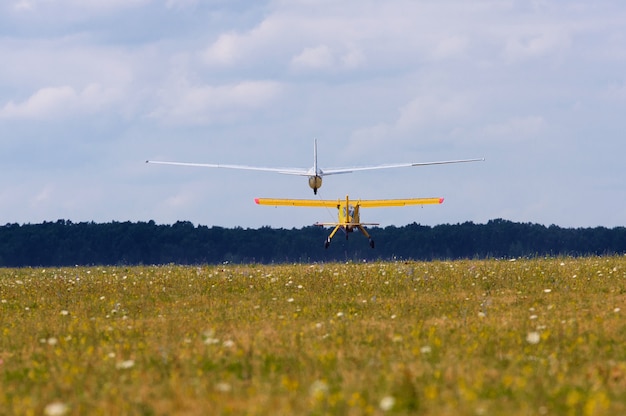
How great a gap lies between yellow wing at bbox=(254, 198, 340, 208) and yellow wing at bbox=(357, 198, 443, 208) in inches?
107

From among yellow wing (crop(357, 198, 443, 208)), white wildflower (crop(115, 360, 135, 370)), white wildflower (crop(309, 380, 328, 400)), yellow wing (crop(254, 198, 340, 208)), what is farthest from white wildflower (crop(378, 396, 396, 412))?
yellow wing (crop(254, 198, 340, 208))

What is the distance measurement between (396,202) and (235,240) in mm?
25302

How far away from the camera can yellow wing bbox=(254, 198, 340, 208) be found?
209ft

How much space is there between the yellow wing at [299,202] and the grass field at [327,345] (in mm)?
38369

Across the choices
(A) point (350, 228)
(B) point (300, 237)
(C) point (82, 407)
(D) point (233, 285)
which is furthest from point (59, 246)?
(C) point (82, 407)

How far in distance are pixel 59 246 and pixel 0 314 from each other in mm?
64170

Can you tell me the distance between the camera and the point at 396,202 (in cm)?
6325

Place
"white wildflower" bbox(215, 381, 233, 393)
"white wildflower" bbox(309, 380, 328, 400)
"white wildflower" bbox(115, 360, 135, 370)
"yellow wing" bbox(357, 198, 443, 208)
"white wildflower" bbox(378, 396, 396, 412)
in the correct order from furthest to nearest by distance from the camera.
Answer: "yellow wing" bbox(357, 198, 443, 208) < "white wildflower" bbox(115, 360, 135, 370) < "white wildflower" bbox(215, 381, 233, 393) < "white wildflower" bbox(309, 380, 328, 400) < "white wildflower" bbox(378, 396, 396, 412)

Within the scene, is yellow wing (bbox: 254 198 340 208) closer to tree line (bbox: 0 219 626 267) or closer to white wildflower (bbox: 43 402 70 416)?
tree line (bbox: 0 219 626 267)

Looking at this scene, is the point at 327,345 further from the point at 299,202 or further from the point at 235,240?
the point at 235,240

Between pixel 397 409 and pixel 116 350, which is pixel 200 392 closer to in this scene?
pixel 397 409

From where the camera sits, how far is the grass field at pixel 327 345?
9.18 meters

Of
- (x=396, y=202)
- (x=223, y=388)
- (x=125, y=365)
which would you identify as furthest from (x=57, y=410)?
(x=396, y=202)

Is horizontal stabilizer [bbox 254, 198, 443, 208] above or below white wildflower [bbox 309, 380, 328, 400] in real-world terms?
above
